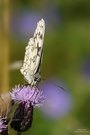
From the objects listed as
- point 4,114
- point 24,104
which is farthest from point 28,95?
point 4,114

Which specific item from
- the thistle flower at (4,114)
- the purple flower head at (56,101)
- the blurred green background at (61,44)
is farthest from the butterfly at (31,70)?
the purple flower head at (56,101)

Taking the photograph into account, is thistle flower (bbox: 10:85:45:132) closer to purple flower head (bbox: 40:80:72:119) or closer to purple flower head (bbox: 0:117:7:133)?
purple flower head (bbox: 0:117:7:133)

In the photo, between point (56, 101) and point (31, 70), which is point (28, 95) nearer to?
point (31, 70)

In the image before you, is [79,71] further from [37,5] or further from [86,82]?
[37,5]

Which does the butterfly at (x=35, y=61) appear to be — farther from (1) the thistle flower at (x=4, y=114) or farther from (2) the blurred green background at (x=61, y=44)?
(2) the blurred green background at (x=61, y=44)

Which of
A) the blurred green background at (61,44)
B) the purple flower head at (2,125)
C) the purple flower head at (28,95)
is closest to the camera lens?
the purple flower head at (2,125)

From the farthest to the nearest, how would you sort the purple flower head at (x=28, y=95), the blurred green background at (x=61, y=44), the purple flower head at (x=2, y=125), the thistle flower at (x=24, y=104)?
the blurred green background at (x=61, y=44) < the purple flower head at (x=28, y=95) < the thistle flower at (x=24, y=104) < the purple flower head at (x=2, y=125)

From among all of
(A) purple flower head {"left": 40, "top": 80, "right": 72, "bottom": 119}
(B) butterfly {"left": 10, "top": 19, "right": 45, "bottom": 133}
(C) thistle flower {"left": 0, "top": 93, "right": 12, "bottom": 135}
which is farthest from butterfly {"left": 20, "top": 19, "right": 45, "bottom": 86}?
(A) purple flower head {"left": 40, "top": 80, "right": 72, "bottom": 119}
